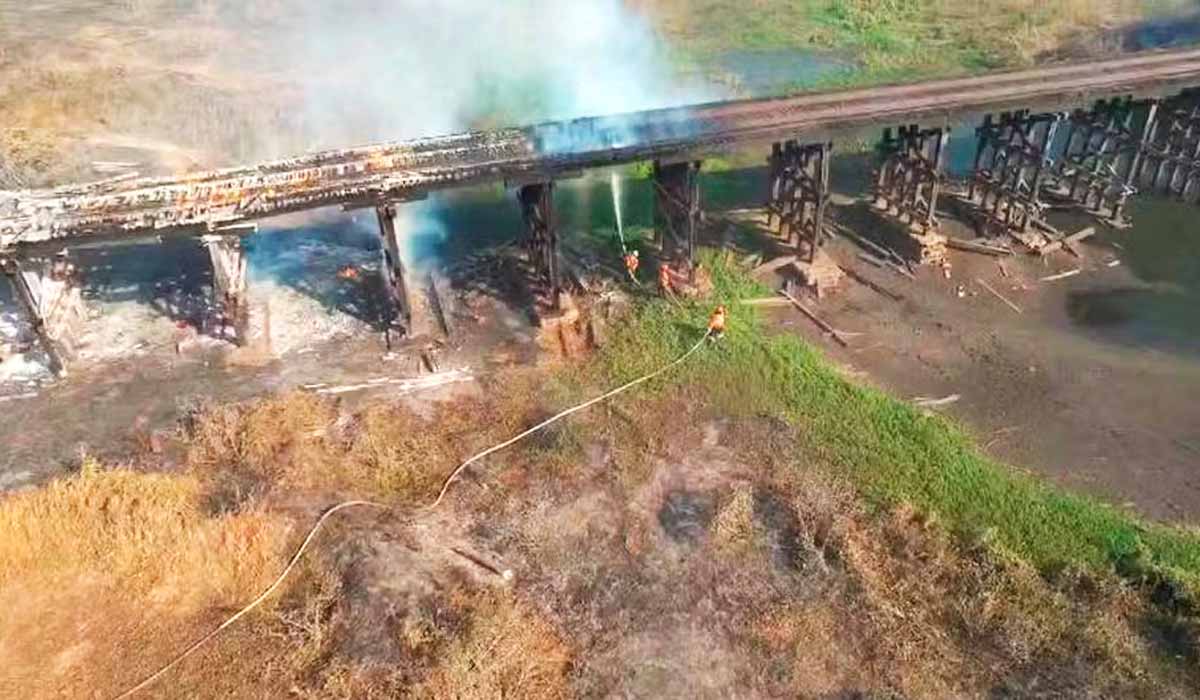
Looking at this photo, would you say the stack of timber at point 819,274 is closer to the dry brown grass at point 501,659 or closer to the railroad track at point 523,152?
the railroad track at point 523,152

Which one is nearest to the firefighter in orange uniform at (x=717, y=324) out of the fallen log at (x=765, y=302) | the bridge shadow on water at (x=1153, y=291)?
the fallen log at (x=765, y=302)

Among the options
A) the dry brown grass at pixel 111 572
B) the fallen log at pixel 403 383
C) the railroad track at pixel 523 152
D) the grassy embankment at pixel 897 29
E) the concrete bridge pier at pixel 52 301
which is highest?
the railroad track at pixel 523 152

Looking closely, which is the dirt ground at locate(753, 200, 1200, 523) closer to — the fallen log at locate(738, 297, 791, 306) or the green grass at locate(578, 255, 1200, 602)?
the fallen log at locate(738, 297, 791, 306)

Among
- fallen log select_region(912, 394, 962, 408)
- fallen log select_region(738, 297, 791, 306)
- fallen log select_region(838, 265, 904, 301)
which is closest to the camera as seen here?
fallen log select_region(912, 394, 962, 408)

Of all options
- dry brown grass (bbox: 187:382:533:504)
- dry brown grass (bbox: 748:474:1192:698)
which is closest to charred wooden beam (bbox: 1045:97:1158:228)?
dry brown grass (bbox: 748:474:1192:698)

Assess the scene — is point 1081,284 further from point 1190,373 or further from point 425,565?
point 425,565
